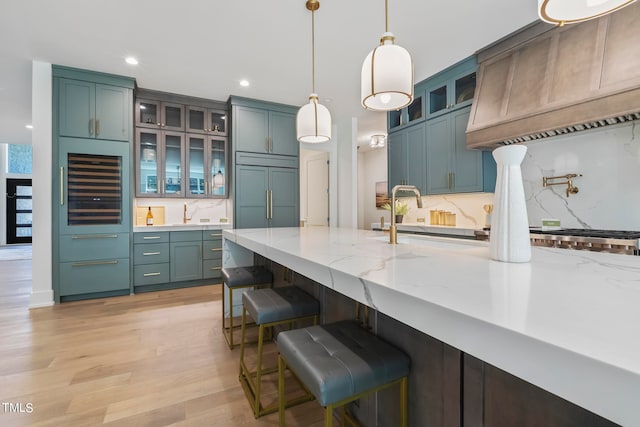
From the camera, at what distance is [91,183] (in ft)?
11.6

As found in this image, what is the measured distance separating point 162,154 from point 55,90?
1.23 meters

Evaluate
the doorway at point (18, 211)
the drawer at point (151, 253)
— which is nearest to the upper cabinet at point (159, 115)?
the drawer at point (151, 253)

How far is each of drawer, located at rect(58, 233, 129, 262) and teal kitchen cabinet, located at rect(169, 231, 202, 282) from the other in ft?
1.73

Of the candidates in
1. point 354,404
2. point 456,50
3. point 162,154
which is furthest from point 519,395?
point 162,154

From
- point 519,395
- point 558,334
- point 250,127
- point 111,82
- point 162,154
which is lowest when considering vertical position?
point 519,395

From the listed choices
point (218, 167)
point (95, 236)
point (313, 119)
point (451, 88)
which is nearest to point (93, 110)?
point (95, 236)

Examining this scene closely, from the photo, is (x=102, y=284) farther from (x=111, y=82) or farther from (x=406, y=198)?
(x=406, y=198)

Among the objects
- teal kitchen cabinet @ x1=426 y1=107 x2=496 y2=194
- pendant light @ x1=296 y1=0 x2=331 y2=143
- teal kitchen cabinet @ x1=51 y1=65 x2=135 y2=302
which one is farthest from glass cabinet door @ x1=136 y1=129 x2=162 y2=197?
teal kitchen cabinet @ x1=426 y1=107 x2=496 y2=194

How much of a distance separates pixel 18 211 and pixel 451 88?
10.8 meters

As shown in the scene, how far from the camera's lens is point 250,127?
4418 millimetres

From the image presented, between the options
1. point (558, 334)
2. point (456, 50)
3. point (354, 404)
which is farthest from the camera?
point (456, 50)

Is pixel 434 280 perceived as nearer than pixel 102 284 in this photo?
Yes

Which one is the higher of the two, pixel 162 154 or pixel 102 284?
pixel 162 154

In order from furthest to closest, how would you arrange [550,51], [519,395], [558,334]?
[550,51] → [519,395] → [558,334]
